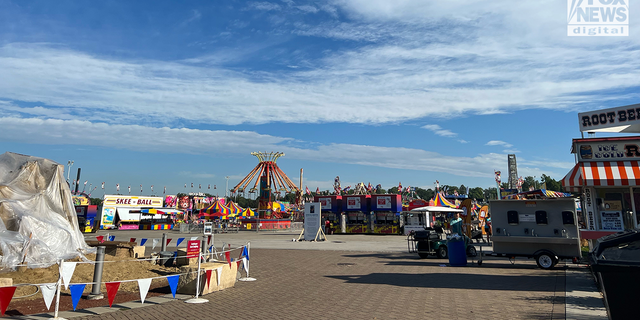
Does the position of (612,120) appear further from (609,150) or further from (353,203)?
(353,203)

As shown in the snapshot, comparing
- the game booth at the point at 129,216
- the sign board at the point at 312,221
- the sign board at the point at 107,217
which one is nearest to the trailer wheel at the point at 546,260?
the sign board at the point at 312,221

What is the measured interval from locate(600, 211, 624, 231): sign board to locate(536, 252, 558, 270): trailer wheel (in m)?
3.57

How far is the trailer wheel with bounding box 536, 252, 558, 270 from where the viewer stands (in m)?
13.2

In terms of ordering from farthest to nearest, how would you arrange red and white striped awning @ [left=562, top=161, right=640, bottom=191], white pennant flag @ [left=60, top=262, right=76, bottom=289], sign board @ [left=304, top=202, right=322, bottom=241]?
1. sign board @ [left=304, top=202, right=322, bottom=241]
2. red and white striped awning @ [left=562, top=161, right=640, bottom=191]
3. white pennant flag @ [left=60, top=262, right=76, bottom=289]

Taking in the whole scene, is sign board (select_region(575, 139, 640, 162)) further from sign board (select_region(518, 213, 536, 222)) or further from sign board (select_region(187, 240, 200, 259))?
sign board (select_region(187, 240, 200, 259))

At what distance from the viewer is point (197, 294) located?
28.5ft

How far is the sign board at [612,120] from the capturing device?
15.4m

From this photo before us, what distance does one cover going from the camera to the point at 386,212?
129 feet

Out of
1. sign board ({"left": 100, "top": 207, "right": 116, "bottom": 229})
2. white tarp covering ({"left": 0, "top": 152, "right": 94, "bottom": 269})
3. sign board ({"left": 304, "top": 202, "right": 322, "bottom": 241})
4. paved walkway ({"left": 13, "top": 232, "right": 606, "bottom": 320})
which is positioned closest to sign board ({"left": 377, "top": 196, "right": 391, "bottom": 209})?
sign board ({"left": 304, "top": 202, "right": 322, "bottom": 241})

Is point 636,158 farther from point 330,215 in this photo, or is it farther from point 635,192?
point 330,215

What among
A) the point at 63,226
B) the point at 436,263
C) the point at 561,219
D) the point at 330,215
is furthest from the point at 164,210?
the point at 561,219

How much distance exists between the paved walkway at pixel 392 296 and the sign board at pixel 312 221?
48.6 feet

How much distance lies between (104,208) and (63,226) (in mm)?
46432

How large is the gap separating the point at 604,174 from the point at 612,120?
283cm
